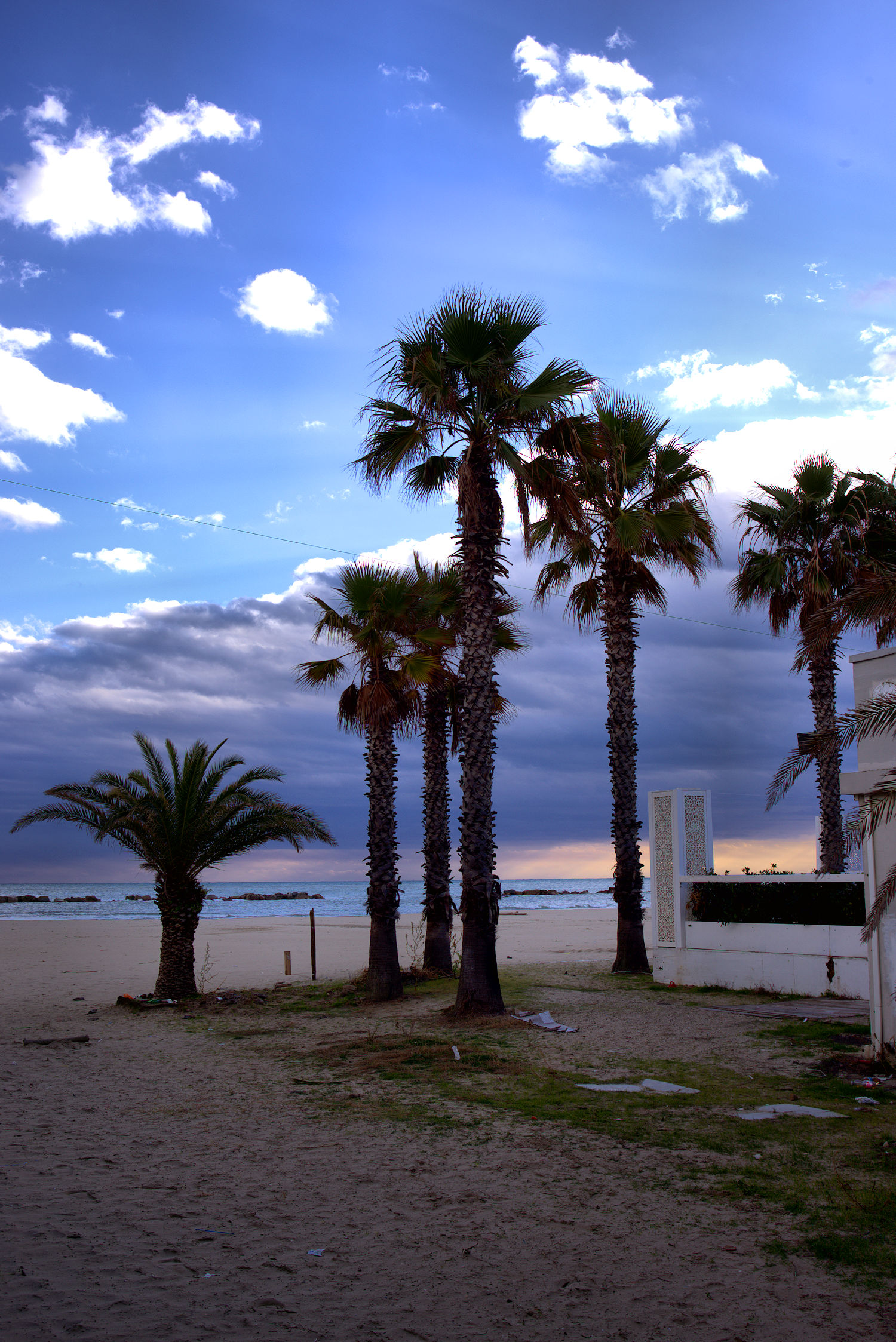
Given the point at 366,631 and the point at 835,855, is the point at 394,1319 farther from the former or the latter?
the point at 835,855

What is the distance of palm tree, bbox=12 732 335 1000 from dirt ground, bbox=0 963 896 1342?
17.8 feet

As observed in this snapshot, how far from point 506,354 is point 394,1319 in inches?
478

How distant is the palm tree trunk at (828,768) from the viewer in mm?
20203

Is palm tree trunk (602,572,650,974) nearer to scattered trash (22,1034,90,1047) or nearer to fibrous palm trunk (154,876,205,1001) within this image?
fibrous palm trunk (154,876,205,1001)

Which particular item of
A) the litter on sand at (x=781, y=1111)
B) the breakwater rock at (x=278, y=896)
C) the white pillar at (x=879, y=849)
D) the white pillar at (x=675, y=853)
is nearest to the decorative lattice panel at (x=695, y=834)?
the white pillar at (x=675, y=853)

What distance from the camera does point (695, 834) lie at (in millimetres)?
17688

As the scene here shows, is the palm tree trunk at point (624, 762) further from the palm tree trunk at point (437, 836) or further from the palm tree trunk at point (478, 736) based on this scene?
the palm tree trunk at point (478, 736)

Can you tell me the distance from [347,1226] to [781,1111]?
4.48 m

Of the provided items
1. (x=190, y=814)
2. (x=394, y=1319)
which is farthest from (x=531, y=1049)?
(x=190, y=814)

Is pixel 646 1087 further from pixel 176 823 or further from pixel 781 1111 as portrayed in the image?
pixel 176 823

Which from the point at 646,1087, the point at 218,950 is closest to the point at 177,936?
the point at 646,1087

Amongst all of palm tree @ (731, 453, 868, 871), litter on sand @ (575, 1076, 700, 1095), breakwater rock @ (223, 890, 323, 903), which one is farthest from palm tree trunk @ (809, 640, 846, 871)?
breakwater rock @ (223, 890, 323, 903)

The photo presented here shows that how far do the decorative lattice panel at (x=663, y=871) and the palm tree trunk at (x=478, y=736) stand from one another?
4820 millimetres

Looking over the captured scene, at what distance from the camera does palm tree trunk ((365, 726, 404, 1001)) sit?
16391 mm
